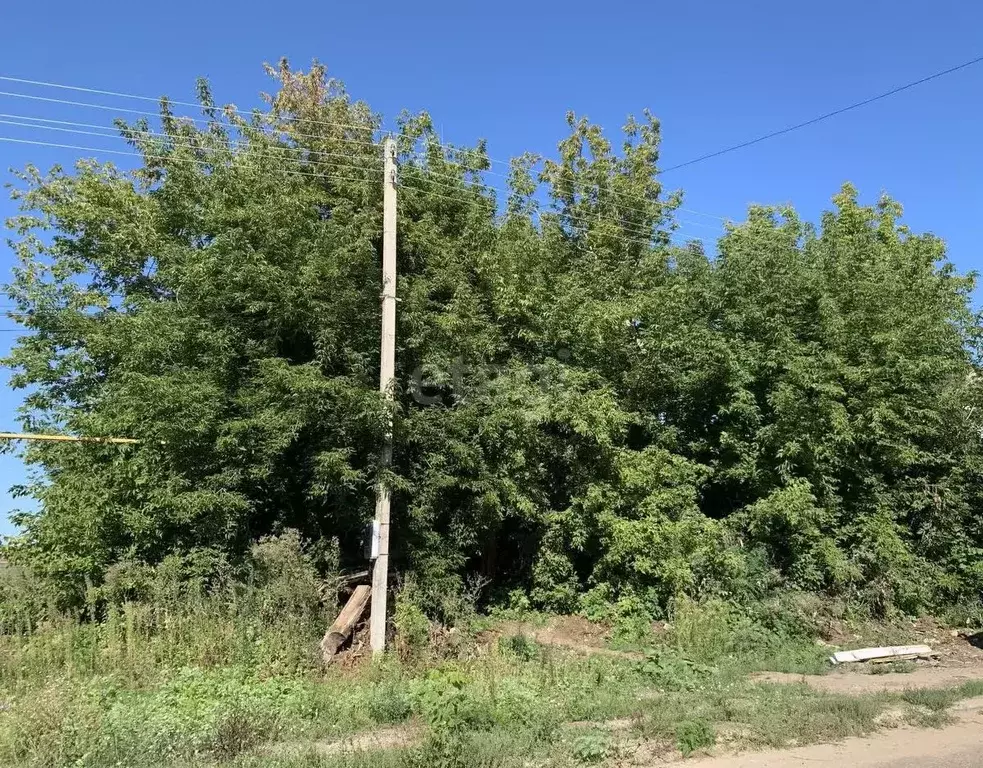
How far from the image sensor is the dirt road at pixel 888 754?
253 inches

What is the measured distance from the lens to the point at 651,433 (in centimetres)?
1611

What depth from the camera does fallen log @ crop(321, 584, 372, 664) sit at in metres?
10.9

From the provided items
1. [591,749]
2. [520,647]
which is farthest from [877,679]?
[591,749]

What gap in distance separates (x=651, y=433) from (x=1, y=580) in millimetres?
12354

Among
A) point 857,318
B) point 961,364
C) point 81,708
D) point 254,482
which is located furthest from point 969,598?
point 81,708

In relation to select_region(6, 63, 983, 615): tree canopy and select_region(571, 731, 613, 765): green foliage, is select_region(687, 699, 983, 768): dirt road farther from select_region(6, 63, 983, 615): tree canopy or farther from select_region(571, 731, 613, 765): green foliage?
select_region(6, 63, 983, 615): tree canopy

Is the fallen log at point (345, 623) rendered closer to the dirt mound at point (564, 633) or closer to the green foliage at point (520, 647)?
the dirt mound at point (564, 633)

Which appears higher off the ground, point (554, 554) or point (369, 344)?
point (369, 344)

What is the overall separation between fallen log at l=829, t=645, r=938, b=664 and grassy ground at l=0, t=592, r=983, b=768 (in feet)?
1.70

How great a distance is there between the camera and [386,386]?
11.8 metres

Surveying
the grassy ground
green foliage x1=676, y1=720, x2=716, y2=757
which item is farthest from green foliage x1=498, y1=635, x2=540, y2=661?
green foliage x1=676, y1=720, x2=716, y2=757

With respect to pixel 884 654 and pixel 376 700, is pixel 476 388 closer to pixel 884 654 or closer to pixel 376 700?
pixel 376 700

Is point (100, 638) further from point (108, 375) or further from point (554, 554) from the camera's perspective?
point (554, 554)

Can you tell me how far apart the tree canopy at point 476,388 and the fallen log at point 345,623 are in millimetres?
987
